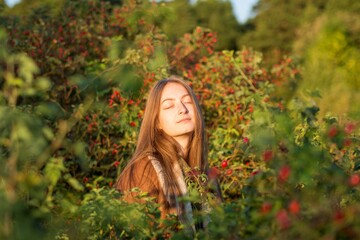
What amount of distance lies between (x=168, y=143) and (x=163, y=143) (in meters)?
0.03

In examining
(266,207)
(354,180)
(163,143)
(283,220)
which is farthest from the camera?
(163,143)

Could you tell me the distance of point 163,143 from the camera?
3680mm

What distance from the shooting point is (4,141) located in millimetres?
1898

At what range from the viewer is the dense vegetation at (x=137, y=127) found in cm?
167

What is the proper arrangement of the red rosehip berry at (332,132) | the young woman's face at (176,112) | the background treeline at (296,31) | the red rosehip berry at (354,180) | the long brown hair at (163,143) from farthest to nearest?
the background treeline at (296,31), the young woman's face at (176,112), the long brown hair at (163,143), the red rosehip berry at (332,132), the red rosehip berry at (354,180)

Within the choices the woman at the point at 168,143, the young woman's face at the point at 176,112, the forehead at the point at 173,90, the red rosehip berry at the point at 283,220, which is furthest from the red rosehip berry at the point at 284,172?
the forehead at the point at 173,90

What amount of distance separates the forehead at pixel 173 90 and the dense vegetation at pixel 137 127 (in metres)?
0.31

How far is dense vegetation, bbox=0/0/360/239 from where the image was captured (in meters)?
1.67

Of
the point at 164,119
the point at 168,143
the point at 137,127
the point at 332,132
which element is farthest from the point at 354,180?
the point at 137,127

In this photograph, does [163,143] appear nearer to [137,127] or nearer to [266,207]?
[137,127]

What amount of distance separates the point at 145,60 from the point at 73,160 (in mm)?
1094

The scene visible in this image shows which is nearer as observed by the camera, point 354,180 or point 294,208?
point 294,208

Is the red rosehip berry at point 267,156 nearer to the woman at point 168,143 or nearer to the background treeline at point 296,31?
the woman at point 168,143

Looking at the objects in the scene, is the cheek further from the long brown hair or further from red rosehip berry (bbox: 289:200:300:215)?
red rosehip berry (bbox: 289:200:300:215)
